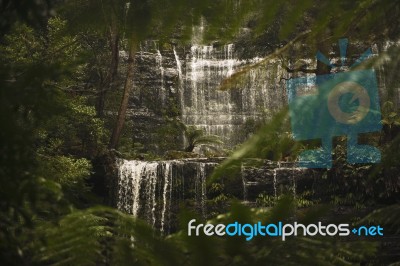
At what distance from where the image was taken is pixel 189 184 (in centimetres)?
1280

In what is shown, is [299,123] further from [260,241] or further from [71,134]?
[71,134]

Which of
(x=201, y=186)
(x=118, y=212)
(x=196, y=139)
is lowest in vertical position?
(x=201, y=186)

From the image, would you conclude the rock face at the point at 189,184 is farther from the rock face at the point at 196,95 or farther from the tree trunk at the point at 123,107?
the rock face at the point at 196,95

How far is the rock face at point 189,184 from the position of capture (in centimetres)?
1260

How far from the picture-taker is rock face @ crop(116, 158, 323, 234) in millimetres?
12602

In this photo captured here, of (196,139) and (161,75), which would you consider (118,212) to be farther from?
(161,75)

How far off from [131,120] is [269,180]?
6207mm

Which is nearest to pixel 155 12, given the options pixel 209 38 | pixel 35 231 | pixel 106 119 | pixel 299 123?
pixel 209 38

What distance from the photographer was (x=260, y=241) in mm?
923

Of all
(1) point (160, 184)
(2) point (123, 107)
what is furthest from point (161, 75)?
(1) point (160, 184)

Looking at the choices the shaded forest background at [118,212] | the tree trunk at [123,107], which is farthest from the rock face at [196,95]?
the shaded forest background at [118,212]

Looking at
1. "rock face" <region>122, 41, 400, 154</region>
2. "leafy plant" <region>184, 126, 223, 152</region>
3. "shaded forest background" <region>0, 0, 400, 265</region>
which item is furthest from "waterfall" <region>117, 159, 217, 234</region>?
"shaded forest background" <region>0, 0, 400, 265</region>

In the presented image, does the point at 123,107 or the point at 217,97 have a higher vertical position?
the point at 217,97

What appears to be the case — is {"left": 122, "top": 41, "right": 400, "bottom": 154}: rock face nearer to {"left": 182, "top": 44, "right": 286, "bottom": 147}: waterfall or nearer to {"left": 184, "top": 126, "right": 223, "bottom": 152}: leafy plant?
{"left": 182, "top": 44, "right": 286, "bottom": 147}: waterfall
